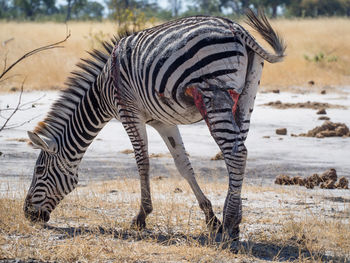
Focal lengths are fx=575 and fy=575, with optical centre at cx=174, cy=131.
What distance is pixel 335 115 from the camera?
1343 centimetres

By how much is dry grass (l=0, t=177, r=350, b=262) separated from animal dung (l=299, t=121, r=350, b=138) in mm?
4138

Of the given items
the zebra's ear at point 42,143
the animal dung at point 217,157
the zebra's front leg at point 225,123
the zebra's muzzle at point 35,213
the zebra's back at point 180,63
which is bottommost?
the animal dung at point 217,157

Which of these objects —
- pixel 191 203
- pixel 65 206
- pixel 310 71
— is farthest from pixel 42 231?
pixel 310 71

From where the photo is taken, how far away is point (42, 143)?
224 inches

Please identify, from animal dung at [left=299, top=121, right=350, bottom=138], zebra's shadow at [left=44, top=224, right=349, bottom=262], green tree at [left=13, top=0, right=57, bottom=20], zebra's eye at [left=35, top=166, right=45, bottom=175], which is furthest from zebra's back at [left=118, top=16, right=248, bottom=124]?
green tree at [left=13, top=0, right=57, bottom=20]

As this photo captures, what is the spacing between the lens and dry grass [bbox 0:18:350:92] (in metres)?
18.7

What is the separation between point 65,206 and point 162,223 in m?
1.25

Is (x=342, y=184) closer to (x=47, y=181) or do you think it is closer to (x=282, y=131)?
(x=47, y=181)

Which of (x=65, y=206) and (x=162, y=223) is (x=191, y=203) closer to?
(x=162, y=223)

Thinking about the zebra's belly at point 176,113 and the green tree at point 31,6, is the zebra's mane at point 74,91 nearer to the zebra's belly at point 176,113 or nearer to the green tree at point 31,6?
the zebra's belly at point 176,113

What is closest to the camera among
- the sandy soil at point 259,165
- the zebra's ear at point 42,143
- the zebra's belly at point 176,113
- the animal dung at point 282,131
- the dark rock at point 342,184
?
the zebra's belly at point 176,113

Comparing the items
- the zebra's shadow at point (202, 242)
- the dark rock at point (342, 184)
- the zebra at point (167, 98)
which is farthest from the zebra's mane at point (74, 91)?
the dark rock at point (342, 184)

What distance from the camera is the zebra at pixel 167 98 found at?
4.83 metres

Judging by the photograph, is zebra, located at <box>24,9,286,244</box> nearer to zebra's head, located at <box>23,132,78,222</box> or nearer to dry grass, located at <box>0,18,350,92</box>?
zebra's head, located at <box>23,132,78,222</box>
